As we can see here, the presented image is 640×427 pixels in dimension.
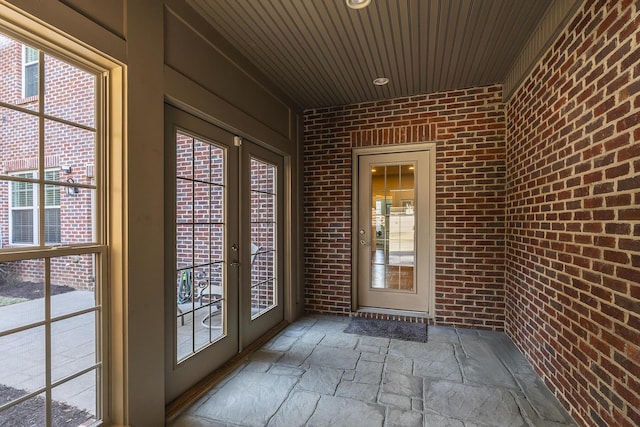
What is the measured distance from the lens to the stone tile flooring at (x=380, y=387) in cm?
192

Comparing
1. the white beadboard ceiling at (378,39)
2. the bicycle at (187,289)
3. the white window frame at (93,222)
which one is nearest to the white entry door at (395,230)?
the white beadboard ceiling at (378,39)

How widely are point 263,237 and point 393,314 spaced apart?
1807 mm

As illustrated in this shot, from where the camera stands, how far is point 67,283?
1510 millimetres

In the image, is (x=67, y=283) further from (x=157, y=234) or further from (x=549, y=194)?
(x=549, y=194)

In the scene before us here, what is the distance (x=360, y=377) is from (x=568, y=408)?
1333 millimetres

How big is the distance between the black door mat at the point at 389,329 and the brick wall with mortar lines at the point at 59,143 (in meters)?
2.61

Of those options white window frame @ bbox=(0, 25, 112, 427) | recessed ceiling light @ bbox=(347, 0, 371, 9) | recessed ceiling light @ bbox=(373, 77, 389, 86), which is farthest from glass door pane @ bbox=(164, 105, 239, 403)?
recessed ceiling light @ bbox=(373, 77, 389, 86)

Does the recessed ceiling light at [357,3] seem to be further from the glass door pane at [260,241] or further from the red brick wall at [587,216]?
Result: the glass door pane at [260,241]

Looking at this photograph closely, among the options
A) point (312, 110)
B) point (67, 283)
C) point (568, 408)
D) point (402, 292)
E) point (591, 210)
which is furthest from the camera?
point (312, 110)

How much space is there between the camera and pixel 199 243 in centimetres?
236

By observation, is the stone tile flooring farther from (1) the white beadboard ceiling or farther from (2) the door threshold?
(1) the white beadboard ceiling

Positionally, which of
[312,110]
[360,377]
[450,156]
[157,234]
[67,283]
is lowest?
[360,377]

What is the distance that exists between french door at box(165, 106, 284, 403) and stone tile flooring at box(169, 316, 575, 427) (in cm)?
27

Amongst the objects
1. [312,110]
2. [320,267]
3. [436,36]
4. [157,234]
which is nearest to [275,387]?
[157,234]
